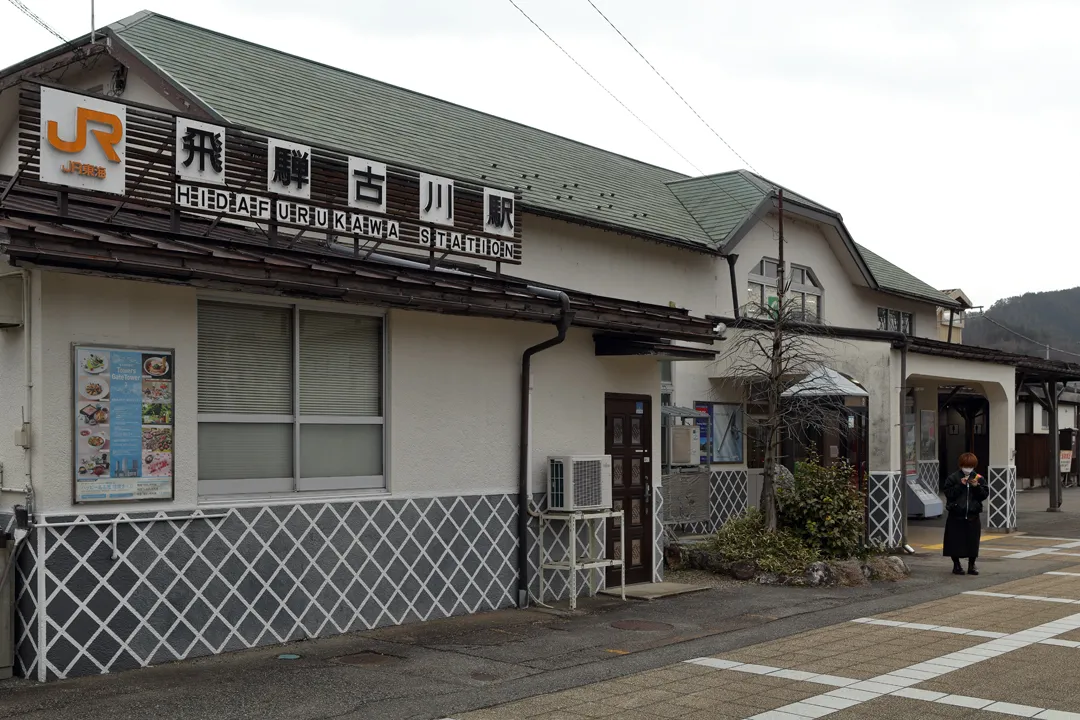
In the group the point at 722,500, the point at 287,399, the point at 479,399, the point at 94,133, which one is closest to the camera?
the point at 94,133

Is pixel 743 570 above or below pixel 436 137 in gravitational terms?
below

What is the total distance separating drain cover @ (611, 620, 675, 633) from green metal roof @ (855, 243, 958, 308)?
48.2 ft

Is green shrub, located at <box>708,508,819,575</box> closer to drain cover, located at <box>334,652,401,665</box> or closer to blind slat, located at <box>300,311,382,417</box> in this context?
blind slat, located at <box>300,311,382,417</box>

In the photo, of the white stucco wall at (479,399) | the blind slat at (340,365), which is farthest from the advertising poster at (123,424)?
the white stucco wall at (479,399)

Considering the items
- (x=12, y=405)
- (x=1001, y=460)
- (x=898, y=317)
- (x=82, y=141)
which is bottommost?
(x=1001, y=460)

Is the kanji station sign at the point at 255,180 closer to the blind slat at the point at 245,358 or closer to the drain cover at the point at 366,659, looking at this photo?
the blind slat at the point at 245,358

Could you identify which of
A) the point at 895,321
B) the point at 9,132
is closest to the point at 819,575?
the point at 9,132

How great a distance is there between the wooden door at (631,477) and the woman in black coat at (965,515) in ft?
14.9

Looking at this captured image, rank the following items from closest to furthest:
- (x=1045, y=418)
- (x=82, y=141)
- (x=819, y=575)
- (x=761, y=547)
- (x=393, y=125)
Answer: (x=82, y=141) → (x=819, y=575) → (x=761, y=547) → (x=393, y=125) → (x=1045, y=418)

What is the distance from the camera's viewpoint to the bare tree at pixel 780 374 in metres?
14.4

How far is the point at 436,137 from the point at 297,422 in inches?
317

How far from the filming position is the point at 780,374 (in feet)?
47.5

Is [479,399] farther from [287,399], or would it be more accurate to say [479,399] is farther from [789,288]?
[789,288]

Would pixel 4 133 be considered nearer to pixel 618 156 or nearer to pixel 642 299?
pixel 642 299
